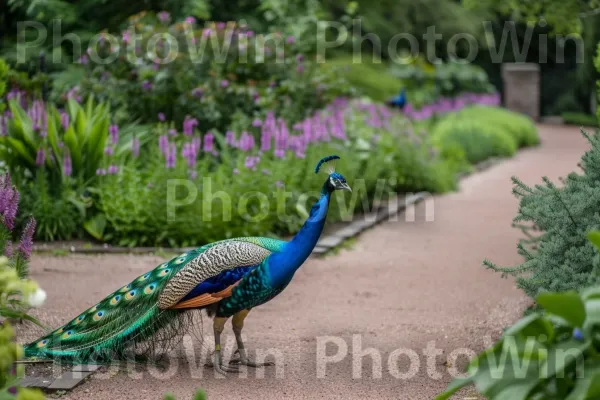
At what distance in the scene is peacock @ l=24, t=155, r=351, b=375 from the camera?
4.75 meters

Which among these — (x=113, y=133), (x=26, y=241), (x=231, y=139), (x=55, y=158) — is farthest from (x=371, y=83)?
(x=26, y=241)

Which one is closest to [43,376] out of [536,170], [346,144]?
[346,144]

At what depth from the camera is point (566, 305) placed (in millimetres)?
3059

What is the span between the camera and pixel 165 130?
9711mm

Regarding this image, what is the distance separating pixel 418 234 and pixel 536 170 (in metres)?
6.22

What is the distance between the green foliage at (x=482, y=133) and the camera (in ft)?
54.3

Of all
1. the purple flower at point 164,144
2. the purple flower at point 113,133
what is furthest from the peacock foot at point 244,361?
the purple flower at point 113,133

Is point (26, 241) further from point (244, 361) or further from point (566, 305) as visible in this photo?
point (566, 305)

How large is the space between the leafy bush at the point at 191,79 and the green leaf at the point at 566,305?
7.80 metres

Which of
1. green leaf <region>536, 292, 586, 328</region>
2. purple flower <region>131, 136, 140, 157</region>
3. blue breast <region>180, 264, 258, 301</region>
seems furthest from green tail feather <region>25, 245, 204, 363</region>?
purple flower <region>131, 136, 140, 157</region>

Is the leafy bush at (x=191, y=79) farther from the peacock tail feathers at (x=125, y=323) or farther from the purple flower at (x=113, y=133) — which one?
the peacock tail feathers at (x=125, y=323)

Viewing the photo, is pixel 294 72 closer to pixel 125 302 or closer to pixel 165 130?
pixel 165 130

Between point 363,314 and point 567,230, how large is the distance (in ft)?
7.30

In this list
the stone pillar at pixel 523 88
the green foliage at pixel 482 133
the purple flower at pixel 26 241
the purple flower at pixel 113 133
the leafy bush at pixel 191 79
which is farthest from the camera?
the stone pillar at pixel 523 88
